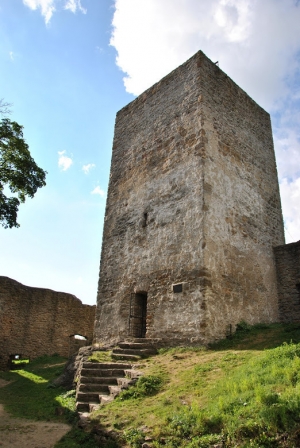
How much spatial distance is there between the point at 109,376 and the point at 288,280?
7.15 meters

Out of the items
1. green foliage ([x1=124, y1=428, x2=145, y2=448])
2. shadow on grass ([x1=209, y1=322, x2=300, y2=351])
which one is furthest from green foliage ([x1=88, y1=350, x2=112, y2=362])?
green foliage ([x1=124, y1=428, x2=145, y2=448])

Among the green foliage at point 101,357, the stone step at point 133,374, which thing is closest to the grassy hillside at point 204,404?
the stone step at point 133,374

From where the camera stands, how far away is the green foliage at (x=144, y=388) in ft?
21.8

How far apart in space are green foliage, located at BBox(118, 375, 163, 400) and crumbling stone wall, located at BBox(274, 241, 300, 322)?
254 inches

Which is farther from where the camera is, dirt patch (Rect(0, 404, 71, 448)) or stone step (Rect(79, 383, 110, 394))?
stone step (Rect(79, 383, 110, 394))

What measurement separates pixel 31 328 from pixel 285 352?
1481cm

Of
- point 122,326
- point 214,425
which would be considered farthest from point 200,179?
point 214,425

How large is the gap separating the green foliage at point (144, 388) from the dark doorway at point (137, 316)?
14.0 feet

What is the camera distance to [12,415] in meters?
7.59

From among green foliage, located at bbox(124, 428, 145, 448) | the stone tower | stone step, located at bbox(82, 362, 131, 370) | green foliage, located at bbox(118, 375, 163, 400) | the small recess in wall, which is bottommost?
green foliage, located at bbox(124, 428, 145, 448)

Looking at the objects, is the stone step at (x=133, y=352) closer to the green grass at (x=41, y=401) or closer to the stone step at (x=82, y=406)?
the green grass at (x=41, y=401)

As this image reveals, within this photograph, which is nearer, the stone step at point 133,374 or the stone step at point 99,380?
the stone step at point 133,374

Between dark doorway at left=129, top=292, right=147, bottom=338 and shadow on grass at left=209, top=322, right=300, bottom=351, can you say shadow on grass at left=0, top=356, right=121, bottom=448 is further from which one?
shadow on grass at left=209, top=322, right=300, bottom=351

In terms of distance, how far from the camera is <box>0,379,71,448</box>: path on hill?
5.57 meters
